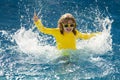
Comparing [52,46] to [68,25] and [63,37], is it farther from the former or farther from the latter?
[68,25]

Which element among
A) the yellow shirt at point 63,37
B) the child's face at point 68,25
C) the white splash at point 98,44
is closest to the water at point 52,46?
the white splash at point 98,44

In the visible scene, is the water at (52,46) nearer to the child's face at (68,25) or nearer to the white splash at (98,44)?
the white splash at (98,44)

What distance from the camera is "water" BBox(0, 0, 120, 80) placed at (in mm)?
6805

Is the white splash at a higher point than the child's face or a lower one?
lower

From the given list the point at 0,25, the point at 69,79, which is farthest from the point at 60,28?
the point at 0,25

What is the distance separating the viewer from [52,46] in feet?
26.9

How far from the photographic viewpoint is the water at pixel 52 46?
6.80m

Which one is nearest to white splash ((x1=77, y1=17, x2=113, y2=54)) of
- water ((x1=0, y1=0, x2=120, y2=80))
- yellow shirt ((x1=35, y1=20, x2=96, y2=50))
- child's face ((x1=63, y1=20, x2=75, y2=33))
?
water ((x1=0, y1=0, x2=120, y2=80))

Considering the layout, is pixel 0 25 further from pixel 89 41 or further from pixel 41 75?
pixel 41 75

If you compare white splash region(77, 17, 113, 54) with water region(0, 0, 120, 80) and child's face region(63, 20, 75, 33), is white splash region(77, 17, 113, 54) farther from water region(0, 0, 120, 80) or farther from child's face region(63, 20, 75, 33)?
child's face region(63, 20, 75, 33)

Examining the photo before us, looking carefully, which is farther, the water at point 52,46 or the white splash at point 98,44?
the white splash at point 98,44

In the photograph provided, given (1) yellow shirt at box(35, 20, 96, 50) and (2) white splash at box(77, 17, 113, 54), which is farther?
(2) white splash at box(77, 17, 113, 54)

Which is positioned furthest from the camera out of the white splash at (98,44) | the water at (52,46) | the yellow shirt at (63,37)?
the white splash at (98,44)

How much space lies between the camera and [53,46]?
820 cm
